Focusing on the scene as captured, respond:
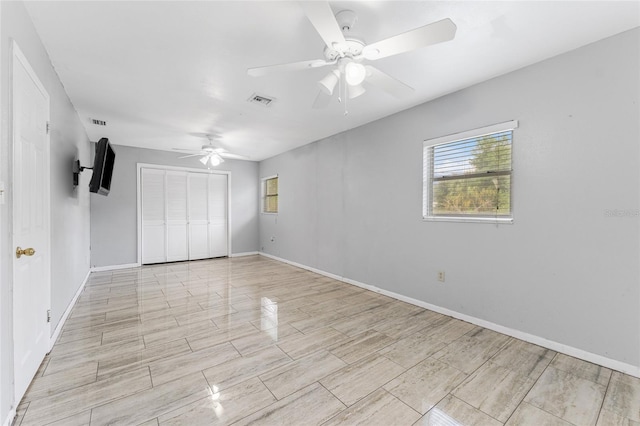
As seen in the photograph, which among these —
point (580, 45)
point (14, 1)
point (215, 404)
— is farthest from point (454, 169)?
point (14, 1)

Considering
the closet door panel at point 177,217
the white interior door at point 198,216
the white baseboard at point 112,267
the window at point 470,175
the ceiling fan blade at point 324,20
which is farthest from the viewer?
the white interior door at point 198,216

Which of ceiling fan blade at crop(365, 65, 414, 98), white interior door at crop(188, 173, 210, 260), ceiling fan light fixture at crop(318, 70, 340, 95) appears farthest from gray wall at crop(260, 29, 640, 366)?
white interior door at crop(188, 173, 210, 260)

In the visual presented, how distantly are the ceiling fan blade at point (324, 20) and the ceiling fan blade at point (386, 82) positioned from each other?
0.40 meters

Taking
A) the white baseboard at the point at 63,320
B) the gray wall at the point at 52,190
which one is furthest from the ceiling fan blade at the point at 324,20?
the white baseboard at the point at 63,320

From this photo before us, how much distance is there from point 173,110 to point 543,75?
4.08 m

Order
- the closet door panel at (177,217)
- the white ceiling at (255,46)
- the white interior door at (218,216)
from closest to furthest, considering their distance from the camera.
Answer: the white ceiling at (255,46) < the closet door panel at (177,217) < the white interior door at (218,216)

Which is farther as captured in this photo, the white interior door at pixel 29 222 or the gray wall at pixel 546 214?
the gray wall at pixel 546 214

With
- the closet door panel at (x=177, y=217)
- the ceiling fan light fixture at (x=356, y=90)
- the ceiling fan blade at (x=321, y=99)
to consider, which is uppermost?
the ceiling fan light fixture at (x=356, y=90)

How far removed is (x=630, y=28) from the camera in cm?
200

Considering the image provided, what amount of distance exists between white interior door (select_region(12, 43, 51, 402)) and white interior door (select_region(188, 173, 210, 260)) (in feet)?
13.7

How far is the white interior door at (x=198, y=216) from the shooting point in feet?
21.1

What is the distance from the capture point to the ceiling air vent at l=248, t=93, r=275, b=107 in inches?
126

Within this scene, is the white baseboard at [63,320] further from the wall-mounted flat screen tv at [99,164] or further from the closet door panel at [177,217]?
the closet door panel at [177,217]

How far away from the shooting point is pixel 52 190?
2.43 m
